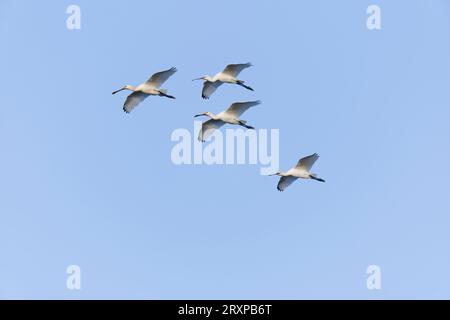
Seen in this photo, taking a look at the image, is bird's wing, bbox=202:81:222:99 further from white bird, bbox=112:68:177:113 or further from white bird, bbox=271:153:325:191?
white bird, bbox=271:153:325:191

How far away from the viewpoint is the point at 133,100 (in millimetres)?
34156

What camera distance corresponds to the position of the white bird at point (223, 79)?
1324 inches

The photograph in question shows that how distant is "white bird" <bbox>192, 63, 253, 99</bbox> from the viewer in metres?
33.6

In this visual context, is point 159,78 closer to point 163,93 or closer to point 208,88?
point 163,93

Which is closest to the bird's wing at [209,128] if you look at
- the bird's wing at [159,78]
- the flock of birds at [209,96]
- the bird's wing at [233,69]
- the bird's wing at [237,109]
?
the flock of birds at [209,96]

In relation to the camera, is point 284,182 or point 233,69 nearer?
point 233,69

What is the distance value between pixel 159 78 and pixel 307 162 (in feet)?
13.9

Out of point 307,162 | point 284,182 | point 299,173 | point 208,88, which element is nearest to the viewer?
point 307,162

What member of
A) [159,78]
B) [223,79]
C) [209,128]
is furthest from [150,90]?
[209,128]

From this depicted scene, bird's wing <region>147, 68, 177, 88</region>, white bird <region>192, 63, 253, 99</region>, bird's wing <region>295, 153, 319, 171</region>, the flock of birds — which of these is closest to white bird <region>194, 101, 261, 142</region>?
the flock of birds
